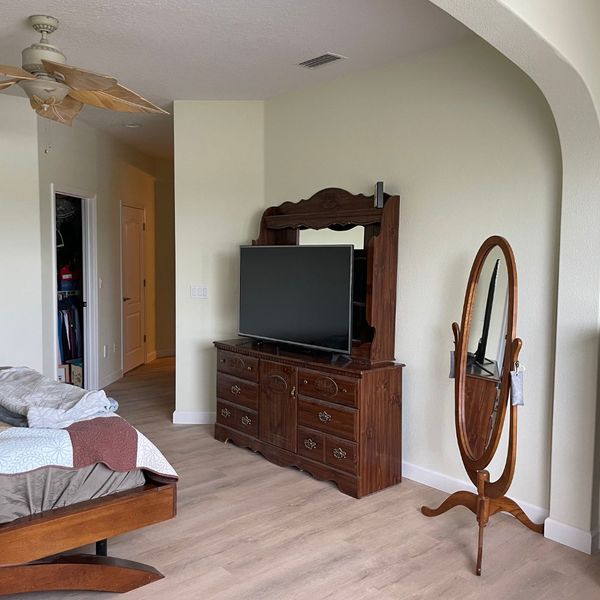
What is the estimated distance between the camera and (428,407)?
374 cm

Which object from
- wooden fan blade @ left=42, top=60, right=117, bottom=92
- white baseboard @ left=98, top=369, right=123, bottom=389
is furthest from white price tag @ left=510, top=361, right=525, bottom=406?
white baseboard @ left=98, top=369, right=123, bottom=389

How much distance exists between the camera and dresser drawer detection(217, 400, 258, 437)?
14.0 feet

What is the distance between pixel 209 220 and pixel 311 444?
214 cm

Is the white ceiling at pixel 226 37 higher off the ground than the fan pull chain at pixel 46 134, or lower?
higher

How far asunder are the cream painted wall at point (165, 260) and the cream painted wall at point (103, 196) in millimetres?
138

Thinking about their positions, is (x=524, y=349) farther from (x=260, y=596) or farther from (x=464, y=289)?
(x=260, y=596)

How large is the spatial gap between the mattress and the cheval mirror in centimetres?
162

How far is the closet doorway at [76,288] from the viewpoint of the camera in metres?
5.95

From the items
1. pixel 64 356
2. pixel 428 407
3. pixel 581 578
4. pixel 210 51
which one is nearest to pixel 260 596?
pixel 581 578

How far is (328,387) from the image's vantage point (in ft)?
12.0

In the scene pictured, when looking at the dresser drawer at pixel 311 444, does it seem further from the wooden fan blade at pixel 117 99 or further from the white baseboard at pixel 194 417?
the wooden fan blade at pixel 117 99

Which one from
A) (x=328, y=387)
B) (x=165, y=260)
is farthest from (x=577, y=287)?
(x=165, y=260)

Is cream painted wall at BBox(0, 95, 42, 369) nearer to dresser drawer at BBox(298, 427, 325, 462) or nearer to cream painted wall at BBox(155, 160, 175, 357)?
dresser drawer at BBox(298, 427, 325, 462)

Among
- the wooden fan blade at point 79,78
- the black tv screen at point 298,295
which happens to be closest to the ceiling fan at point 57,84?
the wooden fan blade at point 79,78
